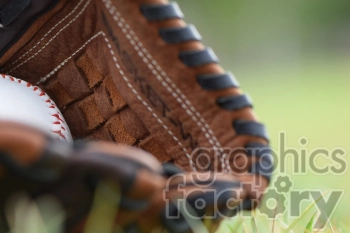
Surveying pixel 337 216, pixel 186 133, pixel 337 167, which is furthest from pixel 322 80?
pixel 186 133

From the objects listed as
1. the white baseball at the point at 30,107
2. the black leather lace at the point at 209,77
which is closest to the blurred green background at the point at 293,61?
the black leather lace at the point at 209,77

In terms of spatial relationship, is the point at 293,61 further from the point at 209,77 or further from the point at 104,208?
the point at 104,208

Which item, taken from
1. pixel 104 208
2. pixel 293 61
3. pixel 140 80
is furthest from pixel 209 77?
pixel 293 61

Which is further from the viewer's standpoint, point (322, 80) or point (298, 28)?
point (298, 28)

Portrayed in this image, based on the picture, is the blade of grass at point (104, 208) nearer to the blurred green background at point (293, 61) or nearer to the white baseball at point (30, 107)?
the white baseball at point (30, 107)

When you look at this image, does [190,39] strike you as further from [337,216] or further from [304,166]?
[304,166]
